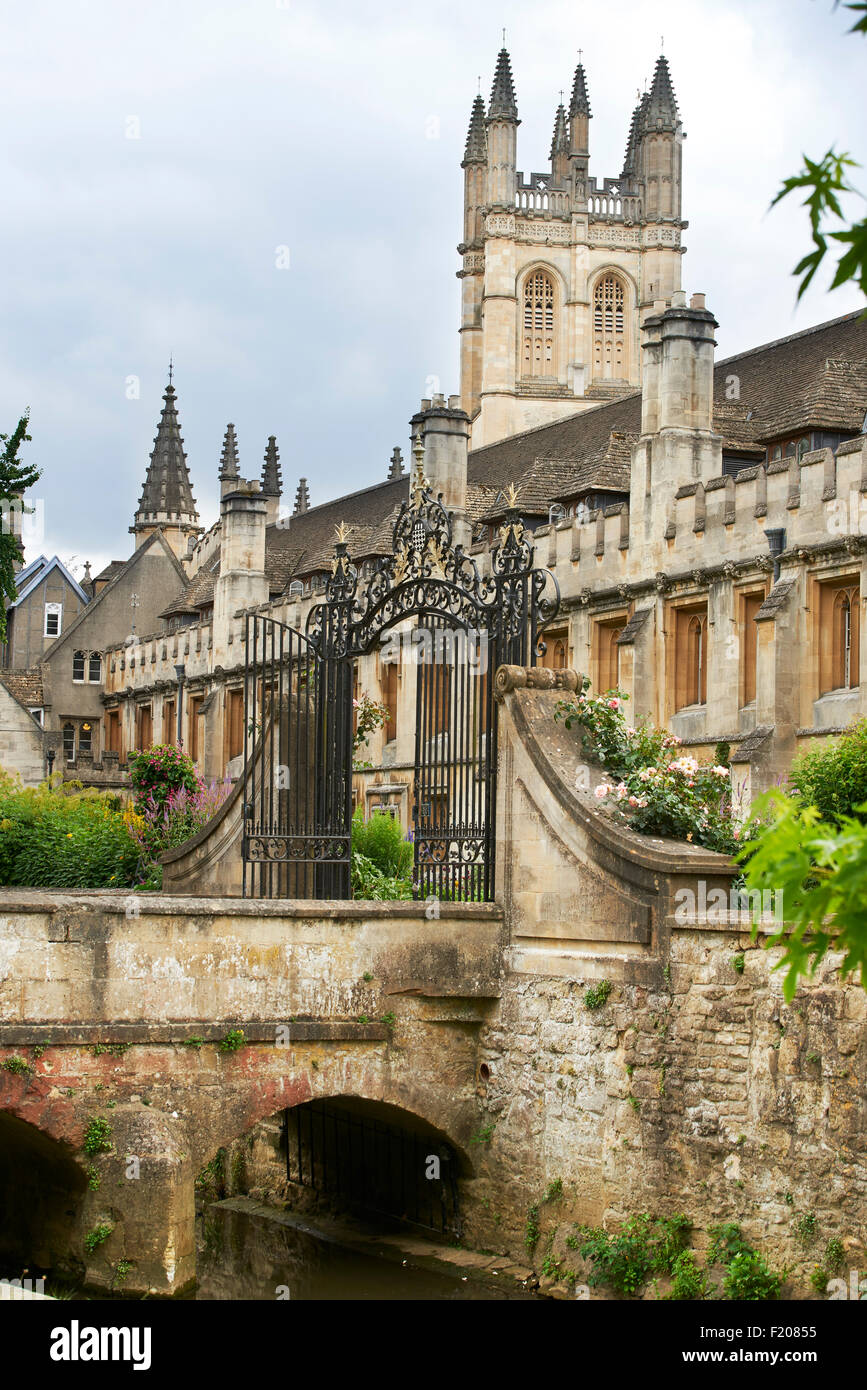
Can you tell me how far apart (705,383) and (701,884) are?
20.8 meters

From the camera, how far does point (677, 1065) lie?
11133 millimetres

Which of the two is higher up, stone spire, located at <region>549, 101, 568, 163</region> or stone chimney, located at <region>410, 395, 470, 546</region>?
stone spire, located at <region>549, 101, 568, 163</region>

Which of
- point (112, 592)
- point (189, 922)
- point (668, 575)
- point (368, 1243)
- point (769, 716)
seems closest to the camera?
point (189, 922)

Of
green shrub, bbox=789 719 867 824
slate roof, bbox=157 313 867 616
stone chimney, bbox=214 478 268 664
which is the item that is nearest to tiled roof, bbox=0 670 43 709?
slate roof, bbox=157 313 867 616

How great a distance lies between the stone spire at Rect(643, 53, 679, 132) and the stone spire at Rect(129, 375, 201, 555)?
2309 centimetres

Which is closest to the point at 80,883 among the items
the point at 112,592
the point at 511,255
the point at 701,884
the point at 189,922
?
the point at 189,922

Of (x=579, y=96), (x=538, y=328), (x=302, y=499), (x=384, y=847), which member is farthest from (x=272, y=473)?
(x=384, y=847)

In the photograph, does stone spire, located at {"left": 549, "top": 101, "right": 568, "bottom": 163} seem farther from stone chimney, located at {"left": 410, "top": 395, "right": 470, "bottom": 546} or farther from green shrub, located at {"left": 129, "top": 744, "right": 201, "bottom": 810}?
green shrub, located at {"left": 129, "top": 744, "right": 201, "bottom": 810}

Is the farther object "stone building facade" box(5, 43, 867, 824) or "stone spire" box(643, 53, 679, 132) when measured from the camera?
"stone spire" box(643, 53, 679, 132)

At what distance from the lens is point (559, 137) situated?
76.6 m

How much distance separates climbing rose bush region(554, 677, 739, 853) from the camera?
12453 mm

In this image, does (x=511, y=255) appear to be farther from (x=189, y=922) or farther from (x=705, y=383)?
(x=189, y=922)

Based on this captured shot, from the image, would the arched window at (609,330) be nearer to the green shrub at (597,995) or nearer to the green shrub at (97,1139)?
the green shrub at (597,995)

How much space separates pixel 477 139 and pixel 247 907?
227ft
